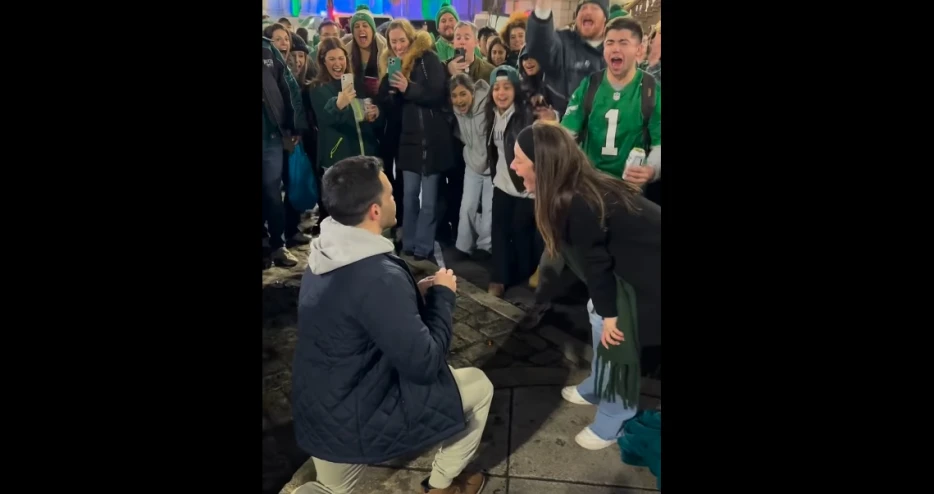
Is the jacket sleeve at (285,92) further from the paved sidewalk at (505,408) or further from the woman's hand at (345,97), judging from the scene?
the paved sidewalk at (505,408)

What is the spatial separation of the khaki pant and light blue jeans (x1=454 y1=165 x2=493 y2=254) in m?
0.45

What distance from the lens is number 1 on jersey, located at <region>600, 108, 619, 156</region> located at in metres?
2.20

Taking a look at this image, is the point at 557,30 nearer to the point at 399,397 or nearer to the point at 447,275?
the point at 447,275

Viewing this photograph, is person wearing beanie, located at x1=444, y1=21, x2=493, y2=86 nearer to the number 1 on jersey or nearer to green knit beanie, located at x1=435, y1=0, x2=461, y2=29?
green knit beanie, located at x1=435, y1=0, x2=461, y2=29

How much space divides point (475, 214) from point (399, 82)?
52 centimetres

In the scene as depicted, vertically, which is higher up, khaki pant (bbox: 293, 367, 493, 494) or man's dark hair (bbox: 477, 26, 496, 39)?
man's dark hair (bbox: 477, 26, 496, 39)

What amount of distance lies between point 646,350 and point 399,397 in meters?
0.85

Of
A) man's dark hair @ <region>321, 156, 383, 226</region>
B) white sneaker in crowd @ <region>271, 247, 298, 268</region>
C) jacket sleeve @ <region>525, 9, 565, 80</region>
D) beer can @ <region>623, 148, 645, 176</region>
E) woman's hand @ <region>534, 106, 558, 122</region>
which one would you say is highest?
jacket sleeve @ <region>525, 9, 565, 80</region>

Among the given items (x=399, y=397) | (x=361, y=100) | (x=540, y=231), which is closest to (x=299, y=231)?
(x=361, y=100)

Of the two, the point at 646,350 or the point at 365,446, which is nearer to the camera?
the point at 365,446

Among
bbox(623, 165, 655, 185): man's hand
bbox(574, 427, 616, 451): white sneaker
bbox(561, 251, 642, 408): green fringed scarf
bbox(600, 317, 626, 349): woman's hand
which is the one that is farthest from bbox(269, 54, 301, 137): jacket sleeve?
bbox(574, 427, 616, 451): white sneaker

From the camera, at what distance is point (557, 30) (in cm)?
219

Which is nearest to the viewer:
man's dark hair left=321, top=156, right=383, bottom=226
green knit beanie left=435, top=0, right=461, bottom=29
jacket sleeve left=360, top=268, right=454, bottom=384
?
jacket sleeve left=360, top=268, right=454, bottom=384

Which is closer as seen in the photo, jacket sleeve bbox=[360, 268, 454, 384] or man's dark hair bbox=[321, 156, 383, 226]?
jacket sleeve bbox=[360, 268, 454, 384]
